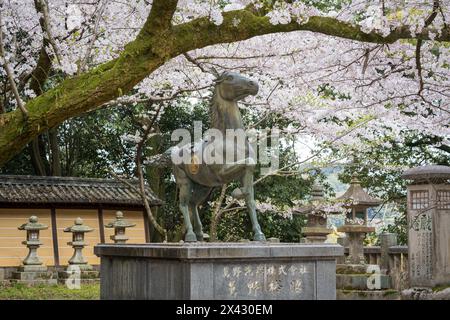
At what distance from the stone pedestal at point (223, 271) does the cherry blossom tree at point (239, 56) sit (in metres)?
1.82

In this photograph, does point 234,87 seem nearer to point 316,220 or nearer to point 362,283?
point 362,283

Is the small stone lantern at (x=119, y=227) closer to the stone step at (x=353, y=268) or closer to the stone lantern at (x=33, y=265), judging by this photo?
the stone lantern at (x=33, y=265)

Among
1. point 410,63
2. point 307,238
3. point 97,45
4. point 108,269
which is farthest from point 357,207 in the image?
point 108,269

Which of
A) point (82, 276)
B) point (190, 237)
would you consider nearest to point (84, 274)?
point (82, 276)

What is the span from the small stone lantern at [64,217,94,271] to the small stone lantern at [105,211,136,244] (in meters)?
0.94

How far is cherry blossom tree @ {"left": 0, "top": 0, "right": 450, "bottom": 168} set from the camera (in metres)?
7.43

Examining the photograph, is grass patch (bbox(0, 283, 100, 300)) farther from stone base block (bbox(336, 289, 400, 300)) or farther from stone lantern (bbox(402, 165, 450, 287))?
stone lantern (bbox(402, 165, 450, 287))

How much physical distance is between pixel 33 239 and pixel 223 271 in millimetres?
11246

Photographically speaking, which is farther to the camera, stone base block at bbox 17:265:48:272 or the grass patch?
stone base block at bbox 17:265:48:272

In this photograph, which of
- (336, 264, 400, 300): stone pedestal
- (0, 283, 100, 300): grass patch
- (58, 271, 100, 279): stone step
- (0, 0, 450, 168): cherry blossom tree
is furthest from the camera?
(58, 271, 100, 279): stone step

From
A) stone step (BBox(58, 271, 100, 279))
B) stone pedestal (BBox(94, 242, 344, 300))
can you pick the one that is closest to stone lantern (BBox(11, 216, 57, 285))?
stone step (BBox(58, 271, 100, 279))

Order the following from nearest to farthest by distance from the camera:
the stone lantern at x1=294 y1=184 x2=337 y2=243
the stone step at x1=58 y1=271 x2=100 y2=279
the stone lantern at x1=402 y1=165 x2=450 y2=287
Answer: the stone lantern at x1=402 y1=165 x2=450 y2=287, the stone step at x1=58 y1=271 x2=100 y2=279, the stone lantern at x1=294 y1=184 x2=337 y2=243

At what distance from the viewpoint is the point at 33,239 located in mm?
16750

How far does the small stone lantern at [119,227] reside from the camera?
1781 centimetres
